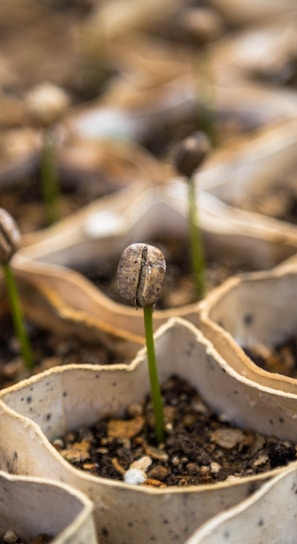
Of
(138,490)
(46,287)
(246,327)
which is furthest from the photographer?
(46,287)

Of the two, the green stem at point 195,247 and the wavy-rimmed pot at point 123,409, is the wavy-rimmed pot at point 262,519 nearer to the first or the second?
the wavy-rimmed pot at point 123,409

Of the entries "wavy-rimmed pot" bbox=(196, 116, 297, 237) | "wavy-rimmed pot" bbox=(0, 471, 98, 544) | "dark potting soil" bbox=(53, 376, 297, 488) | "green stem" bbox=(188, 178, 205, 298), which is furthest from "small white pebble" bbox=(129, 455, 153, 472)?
"wavy-rimmed pot" bbox=(196, 116, 297, 237)

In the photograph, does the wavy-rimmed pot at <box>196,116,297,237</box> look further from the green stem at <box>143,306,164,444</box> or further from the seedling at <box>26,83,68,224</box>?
the green stem at <box>143,306,164,444</box>

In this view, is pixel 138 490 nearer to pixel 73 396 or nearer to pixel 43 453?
pixel 43 453

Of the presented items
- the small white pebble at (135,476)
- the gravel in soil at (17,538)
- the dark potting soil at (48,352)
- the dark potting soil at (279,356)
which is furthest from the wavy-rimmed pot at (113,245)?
the gravel in soil at (17,538)

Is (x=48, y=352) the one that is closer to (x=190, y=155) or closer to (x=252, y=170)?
(x=190, y=155)

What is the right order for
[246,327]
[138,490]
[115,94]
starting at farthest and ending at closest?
1. [115,94]
2. [246,327]
3. [138,490]

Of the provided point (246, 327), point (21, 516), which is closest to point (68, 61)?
point (246, 327)
